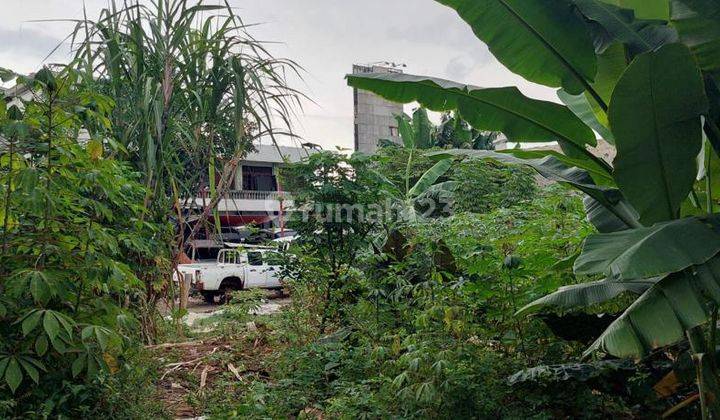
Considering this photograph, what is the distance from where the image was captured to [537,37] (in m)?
2.96

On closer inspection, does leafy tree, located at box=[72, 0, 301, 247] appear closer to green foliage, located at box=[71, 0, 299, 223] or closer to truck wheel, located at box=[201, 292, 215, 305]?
green foliage, located at box=[71, 0, 299, 223]

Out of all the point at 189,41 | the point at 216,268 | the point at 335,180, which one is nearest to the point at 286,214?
the point at 335,180

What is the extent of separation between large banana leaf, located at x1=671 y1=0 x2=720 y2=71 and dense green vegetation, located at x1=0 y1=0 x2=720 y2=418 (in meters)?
0.01

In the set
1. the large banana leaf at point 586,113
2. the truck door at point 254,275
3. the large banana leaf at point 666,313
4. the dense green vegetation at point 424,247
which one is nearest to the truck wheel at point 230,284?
the truck door at point 254,275

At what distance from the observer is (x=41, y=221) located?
310 cm

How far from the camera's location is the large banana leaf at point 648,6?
321 cm

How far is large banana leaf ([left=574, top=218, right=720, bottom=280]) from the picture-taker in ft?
6.91

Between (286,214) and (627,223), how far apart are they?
3.53 meters

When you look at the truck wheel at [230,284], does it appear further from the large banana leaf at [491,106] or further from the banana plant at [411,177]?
the large banana leaf at [491,106]

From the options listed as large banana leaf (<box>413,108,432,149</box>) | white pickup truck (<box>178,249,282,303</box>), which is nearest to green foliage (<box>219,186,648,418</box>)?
white pickup truck (<box>178,249,282,303</box>)

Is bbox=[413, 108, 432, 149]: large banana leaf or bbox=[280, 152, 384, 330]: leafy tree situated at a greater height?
bbox=[413, 108, 432, 149]: large banana leaf

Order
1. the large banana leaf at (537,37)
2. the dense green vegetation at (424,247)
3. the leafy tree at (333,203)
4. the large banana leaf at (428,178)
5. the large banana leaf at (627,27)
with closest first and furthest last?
the dense green vegetation at (424,247)
the large banana leaf at (627,27)
the large banana leaf at (537,37)
the leafy tree at (333,203)
the large banana leaf at (428,178)

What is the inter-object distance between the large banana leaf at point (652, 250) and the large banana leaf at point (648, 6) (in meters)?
1.48

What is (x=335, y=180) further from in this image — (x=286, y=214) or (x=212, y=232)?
(x=212, y=232)
